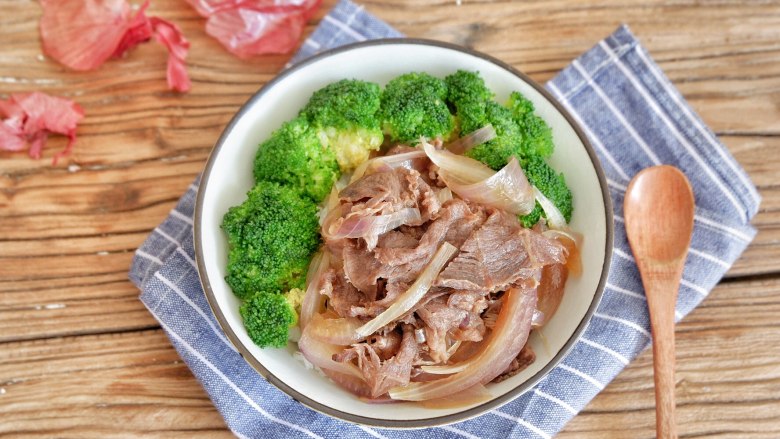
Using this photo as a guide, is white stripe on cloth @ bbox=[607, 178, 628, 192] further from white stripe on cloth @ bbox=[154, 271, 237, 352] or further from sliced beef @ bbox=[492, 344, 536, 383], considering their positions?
white stripe on cloth @ bbox=[154, 271, 237, 352]

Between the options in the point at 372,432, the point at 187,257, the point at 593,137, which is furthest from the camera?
the point at 593,137

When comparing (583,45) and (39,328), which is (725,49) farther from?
(39,328)

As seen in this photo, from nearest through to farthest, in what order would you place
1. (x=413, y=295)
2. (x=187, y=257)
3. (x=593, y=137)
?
(x=413, y=295) → (x=187, y=257) → (x=593, y=137)

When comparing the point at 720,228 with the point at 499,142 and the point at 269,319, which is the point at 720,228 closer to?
the point at 499,142

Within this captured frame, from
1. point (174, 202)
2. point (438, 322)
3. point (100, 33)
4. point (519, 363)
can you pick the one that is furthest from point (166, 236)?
point (519, 363)

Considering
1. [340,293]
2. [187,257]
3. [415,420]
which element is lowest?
[187,257]

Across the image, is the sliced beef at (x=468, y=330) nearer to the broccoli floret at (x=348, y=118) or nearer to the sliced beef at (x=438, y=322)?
the sliced beef at (x=438, y=322)
